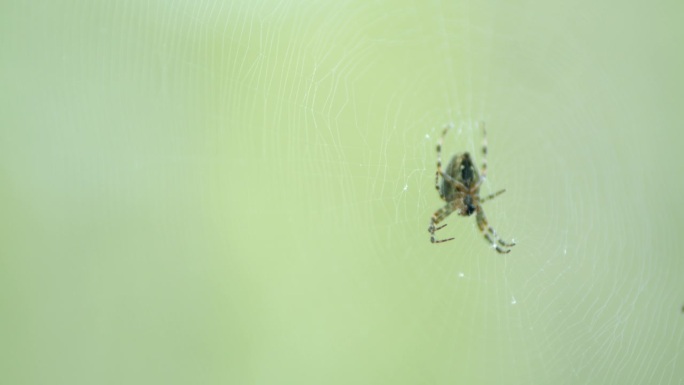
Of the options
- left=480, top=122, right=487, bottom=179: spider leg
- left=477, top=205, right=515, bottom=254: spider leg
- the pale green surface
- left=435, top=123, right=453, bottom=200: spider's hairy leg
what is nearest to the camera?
the pale green surface

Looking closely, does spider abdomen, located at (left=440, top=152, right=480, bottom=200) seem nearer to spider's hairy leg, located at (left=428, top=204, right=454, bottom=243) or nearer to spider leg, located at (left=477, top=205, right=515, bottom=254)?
spider's hairy leg, located at (left=428, top=204, right=454, bottom=243)

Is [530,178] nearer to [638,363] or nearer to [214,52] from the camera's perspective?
[638,363]

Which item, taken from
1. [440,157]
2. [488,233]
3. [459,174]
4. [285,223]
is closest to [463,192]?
[459,174]

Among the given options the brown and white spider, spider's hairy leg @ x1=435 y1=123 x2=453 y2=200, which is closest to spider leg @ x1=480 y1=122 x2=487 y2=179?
the brown and white spider

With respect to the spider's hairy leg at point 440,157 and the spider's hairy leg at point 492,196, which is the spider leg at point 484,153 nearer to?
the spider's hairy leg at point 492,196

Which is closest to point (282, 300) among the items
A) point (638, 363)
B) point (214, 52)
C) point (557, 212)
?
point (214, 52)

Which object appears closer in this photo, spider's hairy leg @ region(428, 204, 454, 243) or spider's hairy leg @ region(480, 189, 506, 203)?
spider's hairy leg @ region(480, 189, 506, 203)

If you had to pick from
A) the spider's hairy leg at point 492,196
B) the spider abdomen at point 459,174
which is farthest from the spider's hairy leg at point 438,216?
the spider's hairy leg at point 492,196
